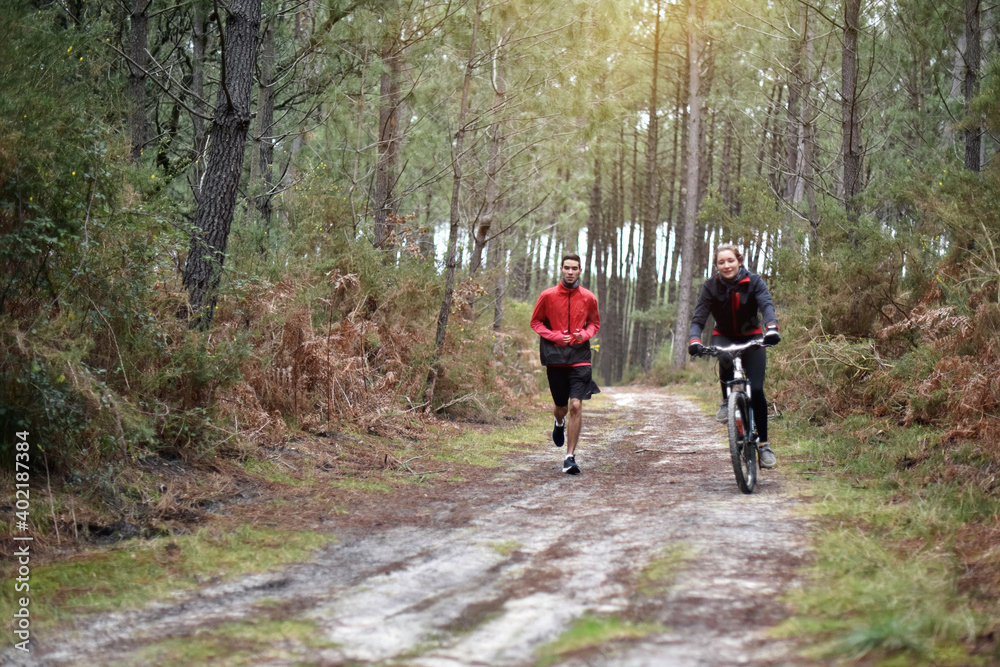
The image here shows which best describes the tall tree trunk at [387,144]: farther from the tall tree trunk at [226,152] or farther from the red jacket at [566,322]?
the red jacket at [566,322]

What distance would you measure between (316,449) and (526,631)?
4.85m

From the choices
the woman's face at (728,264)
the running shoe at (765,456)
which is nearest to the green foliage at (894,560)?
the running shoe at (765,456)

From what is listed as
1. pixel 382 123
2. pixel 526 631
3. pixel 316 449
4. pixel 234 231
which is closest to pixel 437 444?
pixel 316 449

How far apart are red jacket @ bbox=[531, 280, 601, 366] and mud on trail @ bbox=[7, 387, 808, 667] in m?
1.70

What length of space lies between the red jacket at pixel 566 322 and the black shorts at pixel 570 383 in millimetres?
91

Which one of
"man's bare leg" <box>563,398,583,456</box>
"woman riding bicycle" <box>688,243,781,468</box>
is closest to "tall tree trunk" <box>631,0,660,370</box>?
"man's bare leg" <box>563,398,583,456</box>

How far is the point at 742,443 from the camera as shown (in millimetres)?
6461

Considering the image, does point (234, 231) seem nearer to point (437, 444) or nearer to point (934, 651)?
point (437, 444)

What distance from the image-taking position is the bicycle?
6.39m

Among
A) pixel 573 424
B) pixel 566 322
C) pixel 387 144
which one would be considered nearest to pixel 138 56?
pixel 387 144

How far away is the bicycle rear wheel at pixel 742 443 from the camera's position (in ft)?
20.9

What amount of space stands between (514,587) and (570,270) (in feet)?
14.7

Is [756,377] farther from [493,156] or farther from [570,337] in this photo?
[493,156]

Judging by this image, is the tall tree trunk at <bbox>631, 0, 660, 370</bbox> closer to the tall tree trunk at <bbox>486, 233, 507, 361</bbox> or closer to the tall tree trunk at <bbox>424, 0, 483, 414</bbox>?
the tall tree trunk at <bbox>486, 233, 507, 361</bbox>
